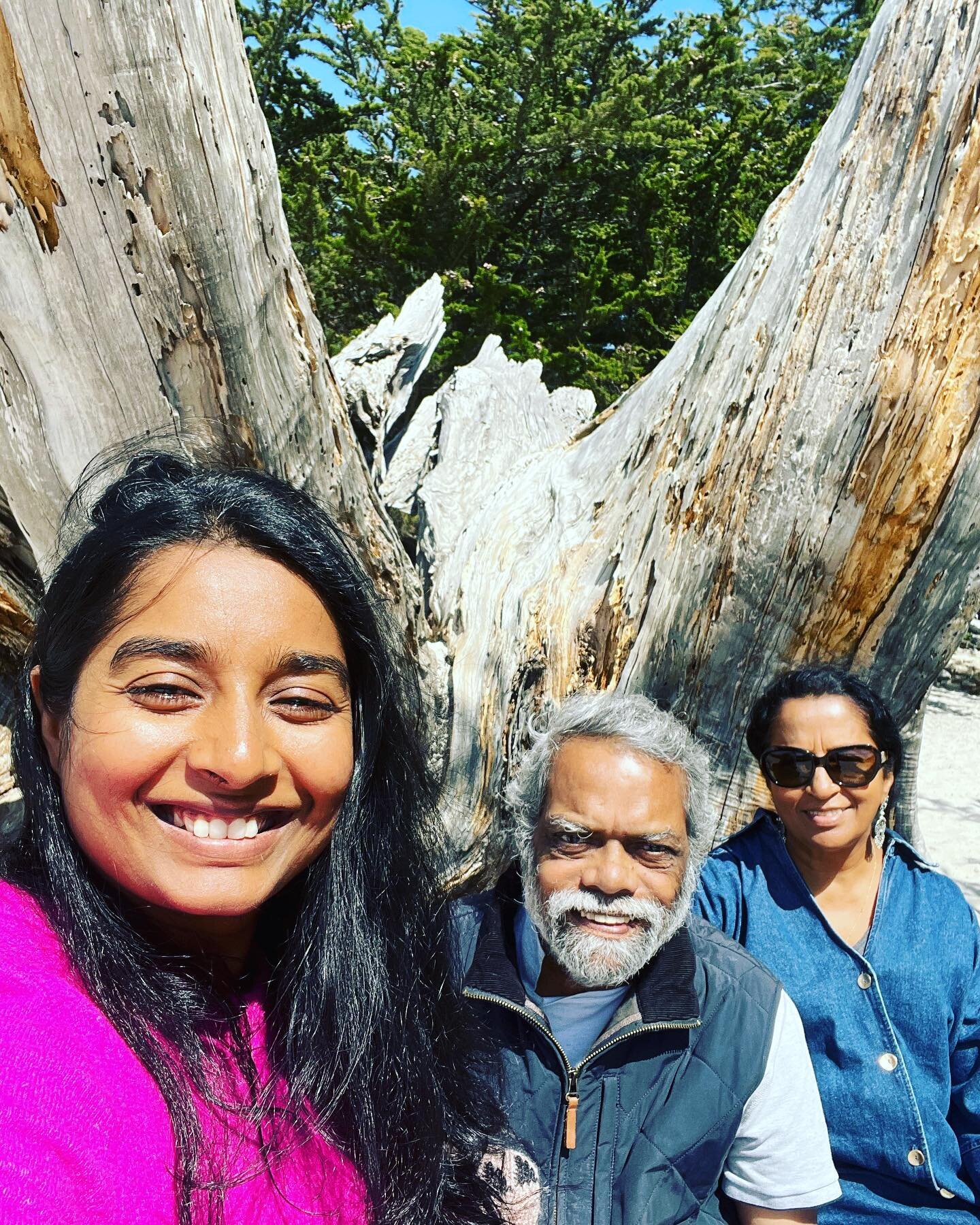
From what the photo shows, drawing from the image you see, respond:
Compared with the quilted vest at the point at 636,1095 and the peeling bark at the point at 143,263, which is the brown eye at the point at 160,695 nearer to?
the quilted vest at the point at 636,1095

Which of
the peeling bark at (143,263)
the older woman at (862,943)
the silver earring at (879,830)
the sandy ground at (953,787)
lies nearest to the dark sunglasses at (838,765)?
the older woman at (862,943)

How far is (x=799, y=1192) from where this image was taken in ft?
5.51

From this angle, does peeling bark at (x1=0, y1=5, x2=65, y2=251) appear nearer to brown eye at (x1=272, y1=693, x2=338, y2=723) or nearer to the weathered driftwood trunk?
the weathered driftwood trunk

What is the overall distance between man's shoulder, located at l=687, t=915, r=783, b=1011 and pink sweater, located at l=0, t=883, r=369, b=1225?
3.00 feet

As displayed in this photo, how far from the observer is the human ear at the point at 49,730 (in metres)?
1.16

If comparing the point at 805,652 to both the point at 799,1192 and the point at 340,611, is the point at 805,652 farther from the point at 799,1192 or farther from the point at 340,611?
the point at 340,611

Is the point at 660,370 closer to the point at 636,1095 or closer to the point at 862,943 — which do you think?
the point at 862,943

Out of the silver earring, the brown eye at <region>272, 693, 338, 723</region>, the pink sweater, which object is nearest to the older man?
the silver earring

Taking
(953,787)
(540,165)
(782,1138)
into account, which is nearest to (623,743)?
(782,1138)

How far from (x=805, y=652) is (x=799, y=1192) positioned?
1.25m

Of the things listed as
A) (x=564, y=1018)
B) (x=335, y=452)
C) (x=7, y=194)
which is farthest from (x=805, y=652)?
(x=7, y=194)

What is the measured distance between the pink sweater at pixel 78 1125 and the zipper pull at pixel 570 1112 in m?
0.65

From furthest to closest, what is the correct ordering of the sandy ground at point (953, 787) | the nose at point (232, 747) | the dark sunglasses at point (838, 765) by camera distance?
Answer: the sandy ground at point (953, 787)
the dark sunglasses at point (838, 765)
the nose at point (232, 747)

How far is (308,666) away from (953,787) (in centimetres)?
792
